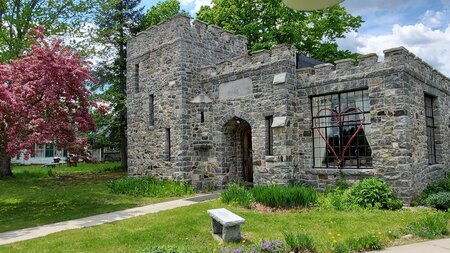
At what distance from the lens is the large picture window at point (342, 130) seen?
35.4 feet

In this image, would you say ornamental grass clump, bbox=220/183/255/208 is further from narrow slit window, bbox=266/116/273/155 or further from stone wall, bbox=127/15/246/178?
stone wall, bbox=127/15/246/178

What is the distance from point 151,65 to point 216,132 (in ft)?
14.8

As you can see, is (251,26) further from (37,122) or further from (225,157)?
(37,122)

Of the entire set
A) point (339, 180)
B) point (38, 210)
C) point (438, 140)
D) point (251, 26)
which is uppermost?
point (251, 26)

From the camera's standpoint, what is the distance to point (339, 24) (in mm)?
23438

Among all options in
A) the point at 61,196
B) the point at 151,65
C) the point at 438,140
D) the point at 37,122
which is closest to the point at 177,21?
the point at 151,65

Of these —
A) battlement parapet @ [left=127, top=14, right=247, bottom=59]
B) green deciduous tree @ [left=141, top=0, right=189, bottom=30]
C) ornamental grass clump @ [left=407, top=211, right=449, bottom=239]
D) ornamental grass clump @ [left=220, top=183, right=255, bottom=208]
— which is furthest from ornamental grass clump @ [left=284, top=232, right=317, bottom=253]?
green deciduous tree @ [left=141, top=0, right=189, bottom=30]

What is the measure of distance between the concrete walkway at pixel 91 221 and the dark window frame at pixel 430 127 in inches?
314

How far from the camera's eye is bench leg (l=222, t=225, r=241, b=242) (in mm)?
6340

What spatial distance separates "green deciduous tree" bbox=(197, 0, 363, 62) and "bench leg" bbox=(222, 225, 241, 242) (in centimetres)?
1777

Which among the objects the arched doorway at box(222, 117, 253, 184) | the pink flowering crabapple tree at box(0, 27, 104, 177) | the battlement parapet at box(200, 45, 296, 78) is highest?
the battlement parapet at box(200, 45, 296, 78)

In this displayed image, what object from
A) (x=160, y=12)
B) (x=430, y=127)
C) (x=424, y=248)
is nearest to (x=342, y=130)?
(x=430, y=127)

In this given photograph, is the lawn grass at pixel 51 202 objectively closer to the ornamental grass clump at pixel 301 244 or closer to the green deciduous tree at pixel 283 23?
the ornamental grass clump at pixel 301 244

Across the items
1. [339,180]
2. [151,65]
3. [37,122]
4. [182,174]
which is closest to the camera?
[37,122]
